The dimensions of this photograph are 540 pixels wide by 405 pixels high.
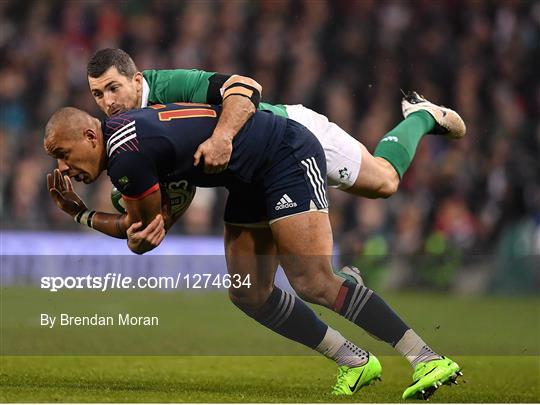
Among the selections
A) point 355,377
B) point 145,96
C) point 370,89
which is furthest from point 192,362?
point 370,89

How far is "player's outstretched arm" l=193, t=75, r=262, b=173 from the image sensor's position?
5535mm

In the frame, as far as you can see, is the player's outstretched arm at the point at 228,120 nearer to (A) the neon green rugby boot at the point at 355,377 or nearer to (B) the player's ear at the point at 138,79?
(B) the player's ear at the point at 138,79

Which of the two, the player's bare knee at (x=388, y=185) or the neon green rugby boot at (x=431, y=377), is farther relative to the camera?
the player's bare knee at (x=388, y=185)

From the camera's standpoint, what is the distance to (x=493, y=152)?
49.1ft

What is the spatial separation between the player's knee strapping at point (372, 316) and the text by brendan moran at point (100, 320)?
143 centimetres

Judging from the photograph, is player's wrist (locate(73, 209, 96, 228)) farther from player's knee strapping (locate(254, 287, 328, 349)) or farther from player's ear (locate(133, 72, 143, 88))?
player's knee strapping (locate(254, 287, 328, 349))

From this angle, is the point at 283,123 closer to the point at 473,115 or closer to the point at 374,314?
the point at 374,314

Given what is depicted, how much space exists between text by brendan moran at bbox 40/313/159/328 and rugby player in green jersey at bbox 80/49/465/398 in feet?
2.83

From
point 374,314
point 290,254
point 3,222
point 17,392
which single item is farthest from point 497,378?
point 3,222

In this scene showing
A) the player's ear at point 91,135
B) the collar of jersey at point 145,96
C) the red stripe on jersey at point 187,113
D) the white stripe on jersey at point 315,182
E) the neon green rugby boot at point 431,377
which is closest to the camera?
the player's ear at point 91,135

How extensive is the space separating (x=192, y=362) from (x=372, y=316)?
84.1 inches

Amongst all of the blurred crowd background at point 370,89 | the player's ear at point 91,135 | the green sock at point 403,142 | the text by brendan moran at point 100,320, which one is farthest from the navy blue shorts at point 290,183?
the blurred crowd background at point 370,89

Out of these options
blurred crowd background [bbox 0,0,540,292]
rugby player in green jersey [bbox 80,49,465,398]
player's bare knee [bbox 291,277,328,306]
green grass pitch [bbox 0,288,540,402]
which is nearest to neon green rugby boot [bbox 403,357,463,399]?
rugby player in green jersey [bbox 80,49,465,398]

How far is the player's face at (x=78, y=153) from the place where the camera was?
18.0 feet
